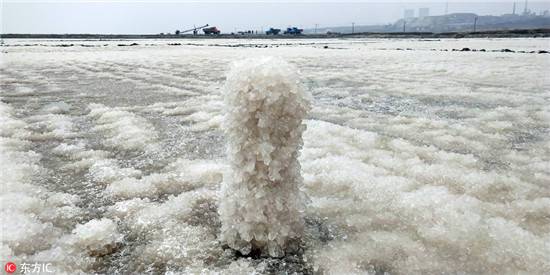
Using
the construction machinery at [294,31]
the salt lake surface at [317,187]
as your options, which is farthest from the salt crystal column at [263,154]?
the construction machinery at [294,31]

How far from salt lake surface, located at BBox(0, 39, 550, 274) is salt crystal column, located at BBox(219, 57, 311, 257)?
5.6 inches

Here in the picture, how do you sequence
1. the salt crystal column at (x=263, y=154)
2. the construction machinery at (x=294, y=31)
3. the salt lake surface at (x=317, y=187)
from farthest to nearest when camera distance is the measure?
the construction machinery at (x=294, y=31), the salt lake surface at (x=317, y=187), the salt crystal column at (x=263, y=154)

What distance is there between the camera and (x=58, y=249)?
218 centimetres

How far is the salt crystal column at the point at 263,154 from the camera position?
192 centimetres

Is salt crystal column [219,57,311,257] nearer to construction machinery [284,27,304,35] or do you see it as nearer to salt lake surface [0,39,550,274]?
salt lake surface [0,39,550,274]

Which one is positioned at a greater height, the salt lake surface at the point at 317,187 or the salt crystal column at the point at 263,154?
the salt crystal column at the point at 263,154

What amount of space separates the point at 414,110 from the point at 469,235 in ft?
12.6

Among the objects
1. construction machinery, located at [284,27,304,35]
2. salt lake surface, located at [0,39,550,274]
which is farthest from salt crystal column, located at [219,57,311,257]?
construction machinery, located at [284,27,304,35]

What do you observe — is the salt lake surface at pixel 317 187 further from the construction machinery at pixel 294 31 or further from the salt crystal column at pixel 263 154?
the construction machinery at pixel 294 31

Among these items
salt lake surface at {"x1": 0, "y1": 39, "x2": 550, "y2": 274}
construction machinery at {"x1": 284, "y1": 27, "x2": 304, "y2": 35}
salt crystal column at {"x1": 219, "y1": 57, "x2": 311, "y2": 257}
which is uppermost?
construction machinery at {"x1": 284, "y1": 27, "x2": 304, "y2": 35}

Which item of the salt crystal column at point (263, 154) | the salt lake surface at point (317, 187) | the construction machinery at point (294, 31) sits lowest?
the salt lake surface at point (317, 187)

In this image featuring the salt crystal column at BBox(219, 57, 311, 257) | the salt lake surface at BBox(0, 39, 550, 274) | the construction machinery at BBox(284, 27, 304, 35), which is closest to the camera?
the salt crystal column at BBox(219, 57, 311, 257)

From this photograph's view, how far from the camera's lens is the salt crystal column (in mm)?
1918

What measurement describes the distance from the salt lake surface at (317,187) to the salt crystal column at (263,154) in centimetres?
14
